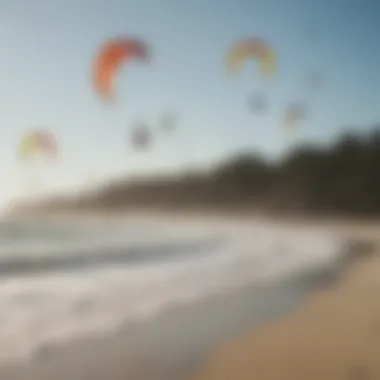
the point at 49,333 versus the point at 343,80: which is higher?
the point at 343,80

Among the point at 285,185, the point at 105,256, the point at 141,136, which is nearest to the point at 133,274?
the point at 105,256

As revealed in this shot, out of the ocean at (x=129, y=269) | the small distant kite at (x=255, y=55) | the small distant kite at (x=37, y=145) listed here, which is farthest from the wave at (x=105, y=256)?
the small distant kite at (x=255, y=55)

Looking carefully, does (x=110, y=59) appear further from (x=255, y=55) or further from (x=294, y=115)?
(x=294, y=115)

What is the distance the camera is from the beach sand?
1.62 m

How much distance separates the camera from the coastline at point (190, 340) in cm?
157

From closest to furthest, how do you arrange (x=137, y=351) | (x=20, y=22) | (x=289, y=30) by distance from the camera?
(x=137, y=351)
(x=20, y=22)
(x=289, y=30)

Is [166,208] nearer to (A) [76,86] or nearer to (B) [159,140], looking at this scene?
(B) [159,140]

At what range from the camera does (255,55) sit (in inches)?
72.8

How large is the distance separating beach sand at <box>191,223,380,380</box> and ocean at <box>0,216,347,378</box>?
103mm

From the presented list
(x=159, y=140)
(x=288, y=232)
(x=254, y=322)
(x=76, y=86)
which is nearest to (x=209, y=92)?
→ (x=159, y=140)

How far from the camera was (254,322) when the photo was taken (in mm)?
1823

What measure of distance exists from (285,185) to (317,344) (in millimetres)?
464

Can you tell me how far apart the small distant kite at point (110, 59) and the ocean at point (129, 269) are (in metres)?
0.37

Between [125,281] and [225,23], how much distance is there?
74 centimetres
